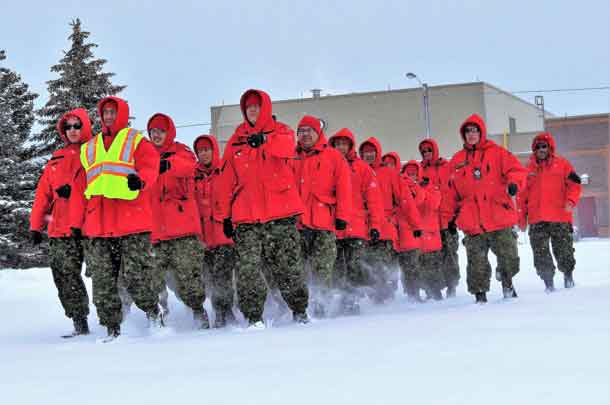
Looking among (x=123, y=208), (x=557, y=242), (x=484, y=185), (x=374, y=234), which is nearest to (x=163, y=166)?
(x=123, y=208)

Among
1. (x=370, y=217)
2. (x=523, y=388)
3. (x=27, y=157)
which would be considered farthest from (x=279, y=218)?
(x=27, y=157)

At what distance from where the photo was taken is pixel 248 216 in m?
7.45

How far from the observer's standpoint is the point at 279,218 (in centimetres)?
746

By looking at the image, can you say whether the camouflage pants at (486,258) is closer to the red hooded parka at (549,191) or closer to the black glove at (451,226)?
the black glove at (451,226)

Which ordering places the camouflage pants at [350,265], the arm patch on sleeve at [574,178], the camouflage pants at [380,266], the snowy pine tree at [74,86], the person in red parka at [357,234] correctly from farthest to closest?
the snowy pine tree at [74,86], the arm patch on sleeve at [574,178], the camouflage pants at [380,266], the camouflage pants at [350,265], the person in red parka at [357,234]

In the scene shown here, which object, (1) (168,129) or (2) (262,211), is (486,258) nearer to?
(2) (262,211)

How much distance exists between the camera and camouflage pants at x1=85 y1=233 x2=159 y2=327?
24.0 feet

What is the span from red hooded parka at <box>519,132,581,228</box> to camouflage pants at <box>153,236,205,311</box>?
195 inches

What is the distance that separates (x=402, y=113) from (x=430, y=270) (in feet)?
150

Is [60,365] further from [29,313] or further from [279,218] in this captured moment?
[29,313]

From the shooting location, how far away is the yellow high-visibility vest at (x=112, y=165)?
7266mm

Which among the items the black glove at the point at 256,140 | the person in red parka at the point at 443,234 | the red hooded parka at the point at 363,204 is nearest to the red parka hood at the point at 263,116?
the black glove at the point at 256,140

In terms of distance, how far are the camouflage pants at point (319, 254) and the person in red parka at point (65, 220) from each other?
2.12m

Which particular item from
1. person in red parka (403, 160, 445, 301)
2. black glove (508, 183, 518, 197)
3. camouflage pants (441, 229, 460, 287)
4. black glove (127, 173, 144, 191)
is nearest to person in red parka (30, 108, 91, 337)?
black glove (127, 173, 144, 191)
